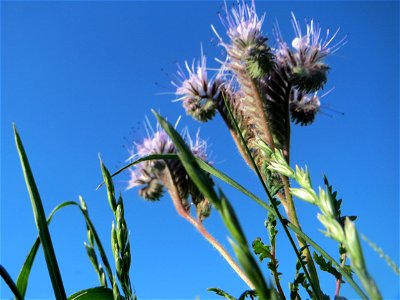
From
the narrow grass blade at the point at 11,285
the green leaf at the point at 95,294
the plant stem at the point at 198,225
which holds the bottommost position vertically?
the narrow grass blade at the point at 11,285

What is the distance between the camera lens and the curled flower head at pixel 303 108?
217 cm

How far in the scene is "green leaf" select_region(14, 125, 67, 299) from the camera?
11.5 inches

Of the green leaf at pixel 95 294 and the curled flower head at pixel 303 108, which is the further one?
the curled flower head at pixel 303 108

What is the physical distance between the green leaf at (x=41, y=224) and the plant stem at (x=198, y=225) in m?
0.97

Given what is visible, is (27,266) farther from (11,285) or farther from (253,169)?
(253,169)

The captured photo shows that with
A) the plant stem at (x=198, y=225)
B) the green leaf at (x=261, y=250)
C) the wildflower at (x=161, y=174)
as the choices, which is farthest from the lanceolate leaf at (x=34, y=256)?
the wildflower at (x=161, y=174)

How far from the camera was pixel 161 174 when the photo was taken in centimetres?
256

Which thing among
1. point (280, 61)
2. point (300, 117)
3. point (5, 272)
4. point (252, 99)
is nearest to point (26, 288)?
point (5, 272)

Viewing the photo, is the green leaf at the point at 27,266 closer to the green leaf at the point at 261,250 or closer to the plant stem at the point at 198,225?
the green leaf at the point at 261,250

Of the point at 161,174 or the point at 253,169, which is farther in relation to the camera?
the point at 161,174

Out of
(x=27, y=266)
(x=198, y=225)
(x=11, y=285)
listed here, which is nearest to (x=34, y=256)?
(x=27, y=266)

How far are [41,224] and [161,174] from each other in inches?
89.2

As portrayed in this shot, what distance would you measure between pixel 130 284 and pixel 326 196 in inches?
6.6

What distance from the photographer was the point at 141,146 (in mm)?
2697
